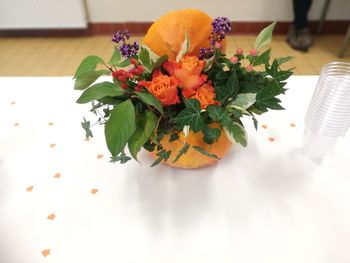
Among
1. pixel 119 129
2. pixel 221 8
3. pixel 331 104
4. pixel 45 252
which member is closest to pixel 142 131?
pixel 119 129

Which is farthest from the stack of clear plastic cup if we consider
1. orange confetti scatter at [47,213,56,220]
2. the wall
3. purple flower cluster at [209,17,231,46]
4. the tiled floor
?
the wall

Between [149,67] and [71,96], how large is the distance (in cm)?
43

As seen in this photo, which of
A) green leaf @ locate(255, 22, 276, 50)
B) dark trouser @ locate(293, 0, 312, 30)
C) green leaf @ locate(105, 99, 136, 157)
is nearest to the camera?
green leaf @ locate(105, 99, 136, 157)

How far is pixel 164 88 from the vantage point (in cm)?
44

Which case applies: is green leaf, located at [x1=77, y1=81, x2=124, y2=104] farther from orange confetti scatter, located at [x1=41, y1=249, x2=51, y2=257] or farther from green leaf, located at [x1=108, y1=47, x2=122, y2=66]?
orange confetti scatter, located at [x1=41, y1=249, x2=51, y2=257]

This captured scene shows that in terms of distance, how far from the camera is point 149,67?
50 cm

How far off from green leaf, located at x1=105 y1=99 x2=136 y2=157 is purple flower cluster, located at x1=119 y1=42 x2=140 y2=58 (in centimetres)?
12

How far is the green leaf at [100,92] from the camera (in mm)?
448

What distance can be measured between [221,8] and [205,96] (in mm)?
2146

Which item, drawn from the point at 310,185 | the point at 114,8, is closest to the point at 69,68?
the point at 114,8

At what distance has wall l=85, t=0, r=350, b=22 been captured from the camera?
2.31 m

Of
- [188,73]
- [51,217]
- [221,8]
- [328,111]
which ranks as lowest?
Result: [221,8]

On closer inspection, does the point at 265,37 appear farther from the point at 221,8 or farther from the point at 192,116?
the point at 221,8

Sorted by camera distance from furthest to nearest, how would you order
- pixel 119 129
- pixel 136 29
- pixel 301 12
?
pixel 136 29, pixel 301 12, pixel 119 129
